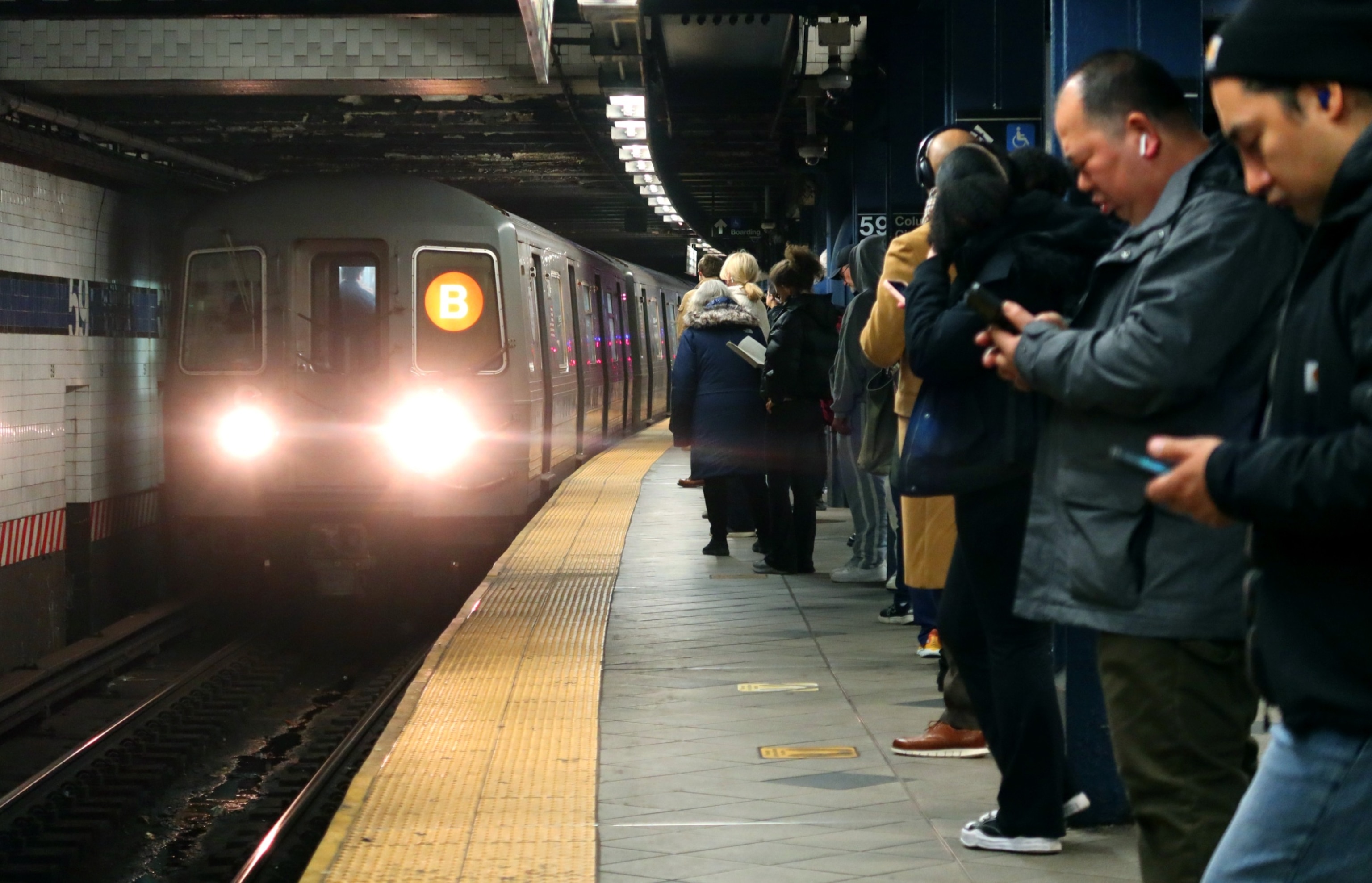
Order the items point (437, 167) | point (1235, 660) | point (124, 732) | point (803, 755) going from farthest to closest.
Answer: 1. point (437, 167)
2. point (124, 732)
3. point (803, 755)
4. point (1235, 660)

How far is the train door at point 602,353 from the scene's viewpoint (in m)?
17.3

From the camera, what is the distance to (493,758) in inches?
201

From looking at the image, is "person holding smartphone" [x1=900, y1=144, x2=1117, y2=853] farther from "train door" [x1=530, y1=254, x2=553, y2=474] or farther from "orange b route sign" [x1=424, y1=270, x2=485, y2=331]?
"train door" [x1=530, y1=254, x2=553, y2=474]

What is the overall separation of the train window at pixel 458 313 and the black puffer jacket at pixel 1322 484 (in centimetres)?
897

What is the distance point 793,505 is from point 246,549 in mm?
3703

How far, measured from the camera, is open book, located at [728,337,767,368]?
9312 millimetres

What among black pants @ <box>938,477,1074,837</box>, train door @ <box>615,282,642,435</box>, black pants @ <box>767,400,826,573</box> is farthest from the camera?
train door @ <box>615,282,642,435</box>

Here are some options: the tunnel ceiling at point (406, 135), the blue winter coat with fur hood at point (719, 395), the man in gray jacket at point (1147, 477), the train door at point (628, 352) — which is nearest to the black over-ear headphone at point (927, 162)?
the man in gray jacket at point (1147, 477)

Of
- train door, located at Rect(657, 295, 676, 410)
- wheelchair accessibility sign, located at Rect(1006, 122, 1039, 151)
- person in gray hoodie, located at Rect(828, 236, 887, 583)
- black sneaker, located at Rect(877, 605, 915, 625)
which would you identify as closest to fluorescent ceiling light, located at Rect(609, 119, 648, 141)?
person in gray hoodie, located at Rect(828, 236, 887, 583)

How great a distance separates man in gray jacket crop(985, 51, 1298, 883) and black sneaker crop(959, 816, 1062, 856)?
1.12 meters

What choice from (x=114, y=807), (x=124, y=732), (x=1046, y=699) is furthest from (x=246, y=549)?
(x=1046, y=699)

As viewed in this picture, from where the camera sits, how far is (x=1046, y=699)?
12.4 ft

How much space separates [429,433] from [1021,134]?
4447 mm

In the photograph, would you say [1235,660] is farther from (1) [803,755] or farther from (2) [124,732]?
(2) [124,732]
